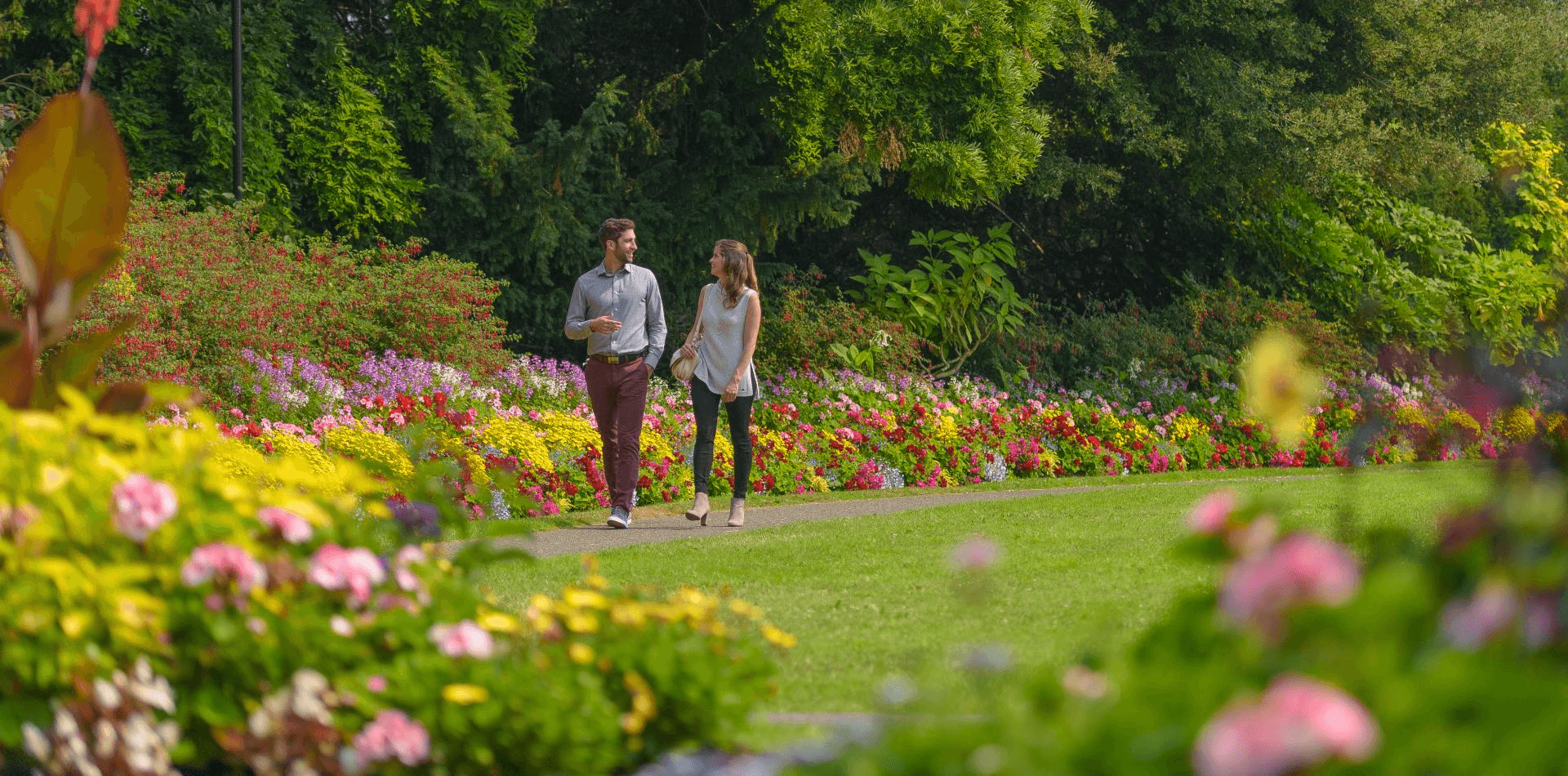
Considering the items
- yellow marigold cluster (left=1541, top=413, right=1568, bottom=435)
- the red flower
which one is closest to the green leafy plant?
the red flower

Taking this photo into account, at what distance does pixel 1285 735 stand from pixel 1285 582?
28 centimetres

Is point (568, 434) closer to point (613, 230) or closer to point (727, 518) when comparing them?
point (727, 518)

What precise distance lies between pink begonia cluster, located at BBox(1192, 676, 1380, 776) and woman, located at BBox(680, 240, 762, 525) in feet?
22.5

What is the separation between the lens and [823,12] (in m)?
14.6

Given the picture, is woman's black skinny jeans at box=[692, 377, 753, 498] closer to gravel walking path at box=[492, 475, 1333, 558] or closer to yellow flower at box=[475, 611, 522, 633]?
gravel walking path at box=[492, 475, 1333, 558]

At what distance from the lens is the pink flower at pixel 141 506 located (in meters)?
2.93

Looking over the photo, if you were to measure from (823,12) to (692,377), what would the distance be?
6.78m

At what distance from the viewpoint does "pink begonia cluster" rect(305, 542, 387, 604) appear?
2865mm

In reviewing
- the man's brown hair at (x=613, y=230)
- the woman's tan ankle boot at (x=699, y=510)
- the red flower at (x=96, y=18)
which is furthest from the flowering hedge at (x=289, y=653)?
the woman's tan ankle boot at (x=699, y=510)

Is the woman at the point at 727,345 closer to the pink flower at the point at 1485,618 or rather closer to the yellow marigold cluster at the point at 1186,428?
the pink flower at the point at 1485,618

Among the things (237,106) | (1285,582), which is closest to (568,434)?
(237,106)

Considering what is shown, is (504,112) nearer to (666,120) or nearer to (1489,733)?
(666,120)

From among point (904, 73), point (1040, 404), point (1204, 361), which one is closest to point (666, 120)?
point (904, 73)

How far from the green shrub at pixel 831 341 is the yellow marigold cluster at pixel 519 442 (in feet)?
13.1
